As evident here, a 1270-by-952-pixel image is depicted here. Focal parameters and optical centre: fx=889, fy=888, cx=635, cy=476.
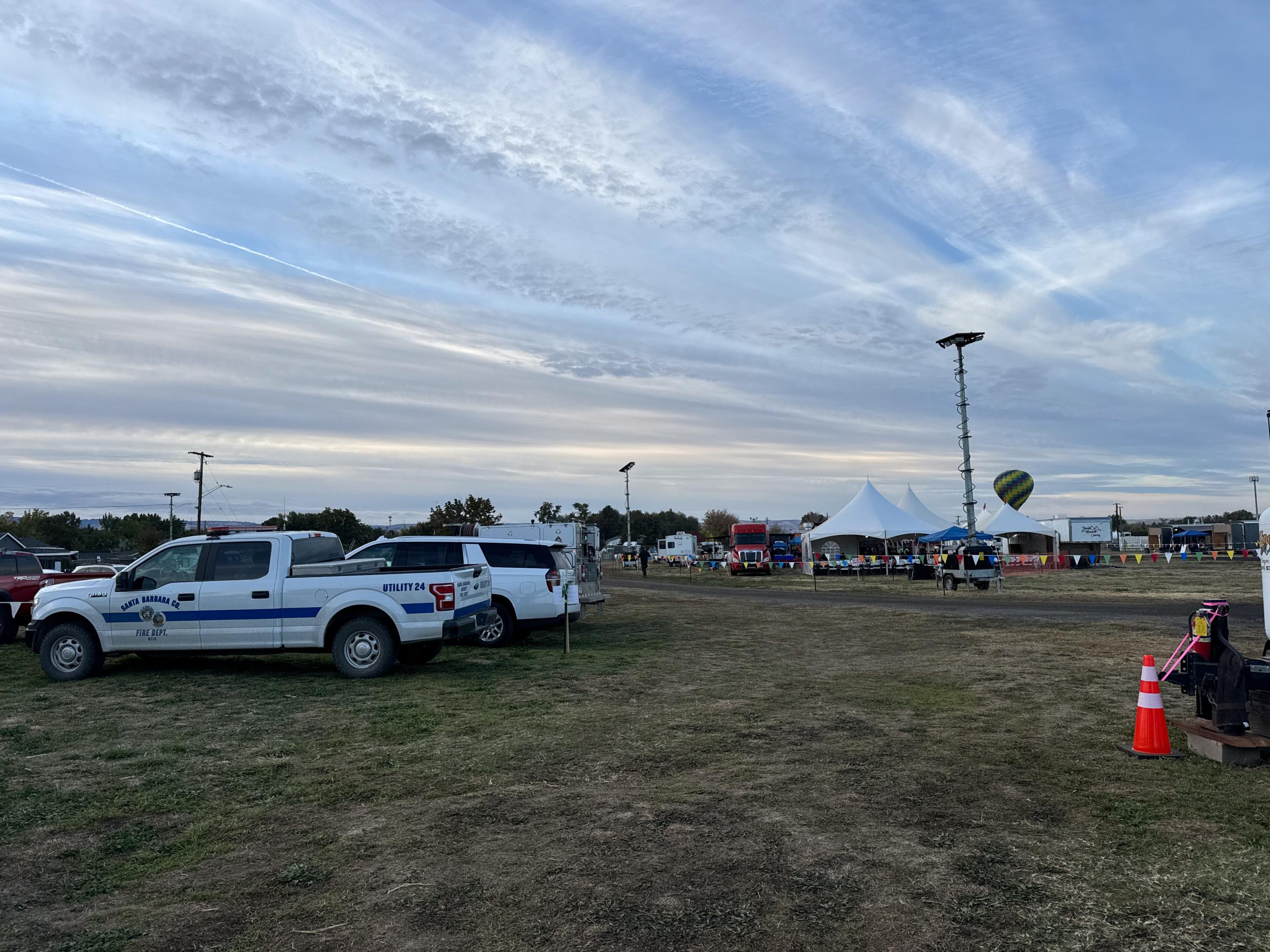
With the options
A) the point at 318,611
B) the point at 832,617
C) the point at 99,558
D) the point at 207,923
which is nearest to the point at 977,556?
the point at 832,617

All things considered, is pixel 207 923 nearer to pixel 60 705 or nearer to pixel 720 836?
pixel 720 836

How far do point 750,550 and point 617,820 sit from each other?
4329 centimetres

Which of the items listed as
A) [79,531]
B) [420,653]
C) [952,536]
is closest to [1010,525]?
[952,536]

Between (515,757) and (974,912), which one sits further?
(515,757)

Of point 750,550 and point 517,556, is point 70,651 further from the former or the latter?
point 750,550

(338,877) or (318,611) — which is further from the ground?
(318,611)

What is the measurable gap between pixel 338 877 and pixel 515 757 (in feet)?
8.71

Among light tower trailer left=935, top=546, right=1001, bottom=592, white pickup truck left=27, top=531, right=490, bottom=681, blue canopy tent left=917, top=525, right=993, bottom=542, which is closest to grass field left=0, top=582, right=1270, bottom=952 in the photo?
white pickup truck left=27, top=531, right=490, bottom=681

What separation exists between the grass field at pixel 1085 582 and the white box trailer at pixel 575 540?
23.0 ft

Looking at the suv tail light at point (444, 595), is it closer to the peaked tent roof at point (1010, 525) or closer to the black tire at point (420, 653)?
the black tire at point (420, 653)

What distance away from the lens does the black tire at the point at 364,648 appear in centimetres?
1134

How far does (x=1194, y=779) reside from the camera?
6398 millimetres

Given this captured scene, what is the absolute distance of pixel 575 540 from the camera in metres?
32.9

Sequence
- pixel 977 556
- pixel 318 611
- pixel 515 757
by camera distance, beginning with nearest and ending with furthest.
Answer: pixel 515 757 → pixel 318 611 → pixel 977 556
